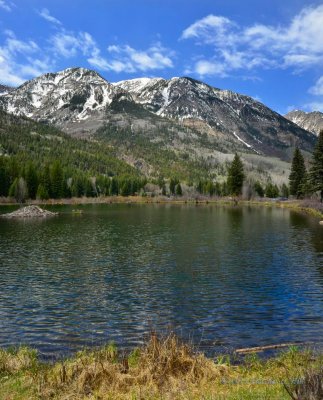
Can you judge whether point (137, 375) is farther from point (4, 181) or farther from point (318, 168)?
point (4, 181)

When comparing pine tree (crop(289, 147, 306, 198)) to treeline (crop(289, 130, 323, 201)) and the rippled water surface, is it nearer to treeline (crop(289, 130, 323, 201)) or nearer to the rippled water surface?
treeline (crop(289, 130, 323, 201))

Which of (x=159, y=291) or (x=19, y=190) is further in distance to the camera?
(x=19, y=190)

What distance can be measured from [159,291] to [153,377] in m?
18.3

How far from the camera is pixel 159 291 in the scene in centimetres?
3281

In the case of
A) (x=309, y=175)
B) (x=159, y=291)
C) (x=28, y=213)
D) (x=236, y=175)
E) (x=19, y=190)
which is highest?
(x=236, y=175)

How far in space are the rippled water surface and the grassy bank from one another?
314 cm

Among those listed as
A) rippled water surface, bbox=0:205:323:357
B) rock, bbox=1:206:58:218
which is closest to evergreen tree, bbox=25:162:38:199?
rock, bbox=1:206:58:218

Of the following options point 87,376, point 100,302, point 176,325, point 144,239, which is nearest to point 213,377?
point 87,376

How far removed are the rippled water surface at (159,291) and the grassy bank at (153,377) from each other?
3144 mm

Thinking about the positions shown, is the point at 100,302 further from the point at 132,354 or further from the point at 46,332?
the point at 132,354

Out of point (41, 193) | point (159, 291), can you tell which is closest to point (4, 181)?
point (41, 193)

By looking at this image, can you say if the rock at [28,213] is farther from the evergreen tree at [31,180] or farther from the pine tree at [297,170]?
the pine tree at [297,170]

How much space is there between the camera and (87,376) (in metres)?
14.2

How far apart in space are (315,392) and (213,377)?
222 inches
